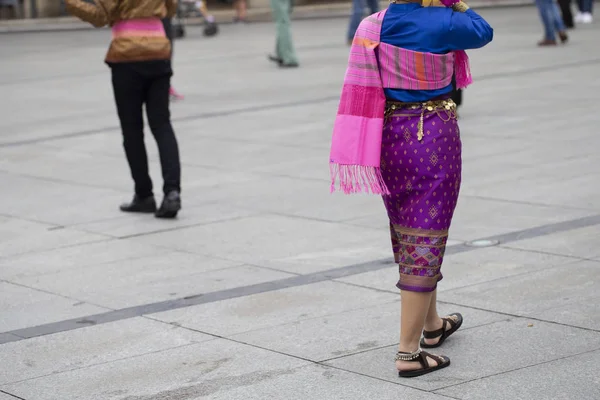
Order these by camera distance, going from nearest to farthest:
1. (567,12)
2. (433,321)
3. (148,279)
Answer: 1. (433,321)
2. (148,279)
3. (567,12)

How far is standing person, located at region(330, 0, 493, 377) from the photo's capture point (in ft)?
15.2

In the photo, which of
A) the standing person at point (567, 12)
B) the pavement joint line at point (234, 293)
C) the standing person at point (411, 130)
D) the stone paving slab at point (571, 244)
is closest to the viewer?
the standing person at point (411, 130)

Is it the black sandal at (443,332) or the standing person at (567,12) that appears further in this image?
the standing person at (567,12)

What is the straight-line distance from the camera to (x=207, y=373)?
16.0 ft

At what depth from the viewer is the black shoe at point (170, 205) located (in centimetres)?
797

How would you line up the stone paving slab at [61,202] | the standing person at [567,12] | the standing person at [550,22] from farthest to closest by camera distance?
the standing person at [567,12], the standing person at [550,22], the stone paving slab at [61,202]

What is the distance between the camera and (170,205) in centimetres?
798

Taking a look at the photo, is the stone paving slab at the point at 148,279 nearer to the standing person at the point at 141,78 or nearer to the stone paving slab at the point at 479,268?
the stone paving slab at the point at 479,268

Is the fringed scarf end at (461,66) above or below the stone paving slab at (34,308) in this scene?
above

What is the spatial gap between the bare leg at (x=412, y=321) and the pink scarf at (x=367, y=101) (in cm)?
44

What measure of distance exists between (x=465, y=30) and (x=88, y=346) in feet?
7.28

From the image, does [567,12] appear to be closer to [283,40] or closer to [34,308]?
[283,40]

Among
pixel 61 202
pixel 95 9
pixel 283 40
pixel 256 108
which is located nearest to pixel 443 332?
pixel 95 9

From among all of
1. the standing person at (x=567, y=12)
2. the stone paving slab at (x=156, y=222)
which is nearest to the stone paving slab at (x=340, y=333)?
the stone paving slab at (x=156, y=222)
